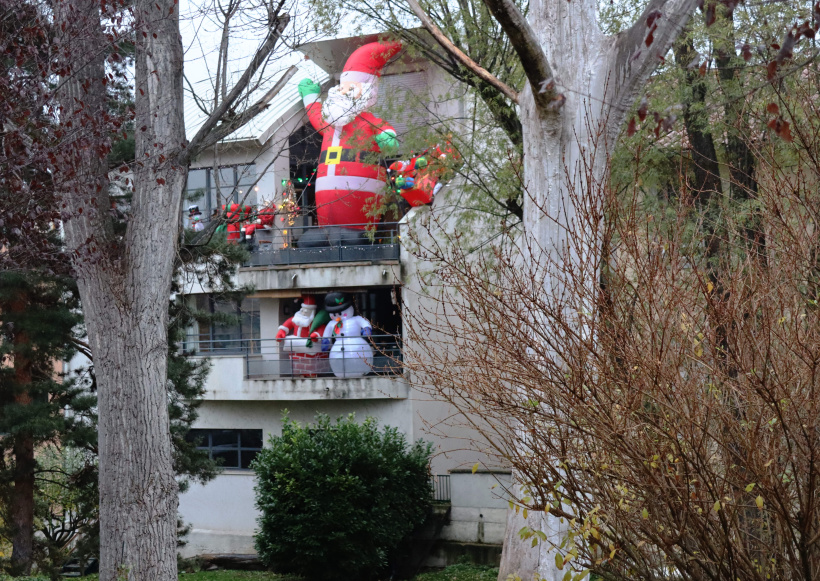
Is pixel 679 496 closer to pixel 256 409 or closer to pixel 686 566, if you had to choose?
pixel 686 566

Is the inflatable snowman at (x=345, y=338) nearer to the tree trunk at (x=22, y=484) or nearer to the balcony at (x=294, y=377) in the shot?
the balcony at (x=294, y=377)

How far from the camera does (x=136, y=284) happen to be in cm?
926

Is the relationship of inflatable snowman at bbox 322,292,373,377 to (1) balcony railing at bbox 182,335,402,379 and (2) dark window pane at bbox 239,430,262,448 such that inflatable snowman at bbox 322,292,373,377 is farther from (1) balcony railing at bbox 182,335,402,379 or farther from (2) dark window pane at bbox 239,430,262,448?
(2) dark window pane at bbox 239,430,262,448

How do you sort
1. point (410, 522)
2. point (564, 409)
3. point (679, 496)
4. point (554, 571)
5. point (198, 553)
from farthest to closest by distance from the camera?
point (198, 553) → point (410, 522) → point (554, 571) → point (564, 409) → point (679, 496)

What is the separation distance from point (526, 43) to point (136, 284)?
4.86m

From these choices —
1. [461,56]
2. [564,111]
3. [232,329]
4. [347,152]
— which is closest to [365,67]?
[347,152]

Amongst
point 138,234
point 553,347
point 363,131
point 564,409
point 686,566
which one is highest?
point 363,131

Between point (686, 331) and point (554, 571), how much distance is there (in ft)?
15.0

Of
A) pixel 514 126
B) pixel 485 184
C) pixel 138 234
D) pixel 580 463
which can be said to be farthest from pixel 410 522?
pixel 580 463

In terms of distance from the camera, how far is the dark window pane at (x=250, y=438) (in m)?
23.7

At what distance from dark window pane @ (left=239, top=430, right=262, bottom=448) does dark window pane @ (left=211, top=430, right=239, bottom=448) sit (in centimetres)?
19

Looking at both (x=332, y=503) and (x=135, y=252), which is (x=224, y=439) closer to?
(x=332, y=503)

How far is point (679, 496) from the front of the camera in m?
4.02

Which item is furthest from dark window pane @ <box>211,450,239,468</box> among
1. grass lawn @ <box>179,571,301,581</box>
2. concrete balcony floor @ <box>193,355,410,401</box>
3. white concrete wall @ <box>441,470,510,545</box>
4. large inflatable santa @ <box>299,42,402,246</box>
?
white concrete wall @ <box>441,470,510,545</box>
